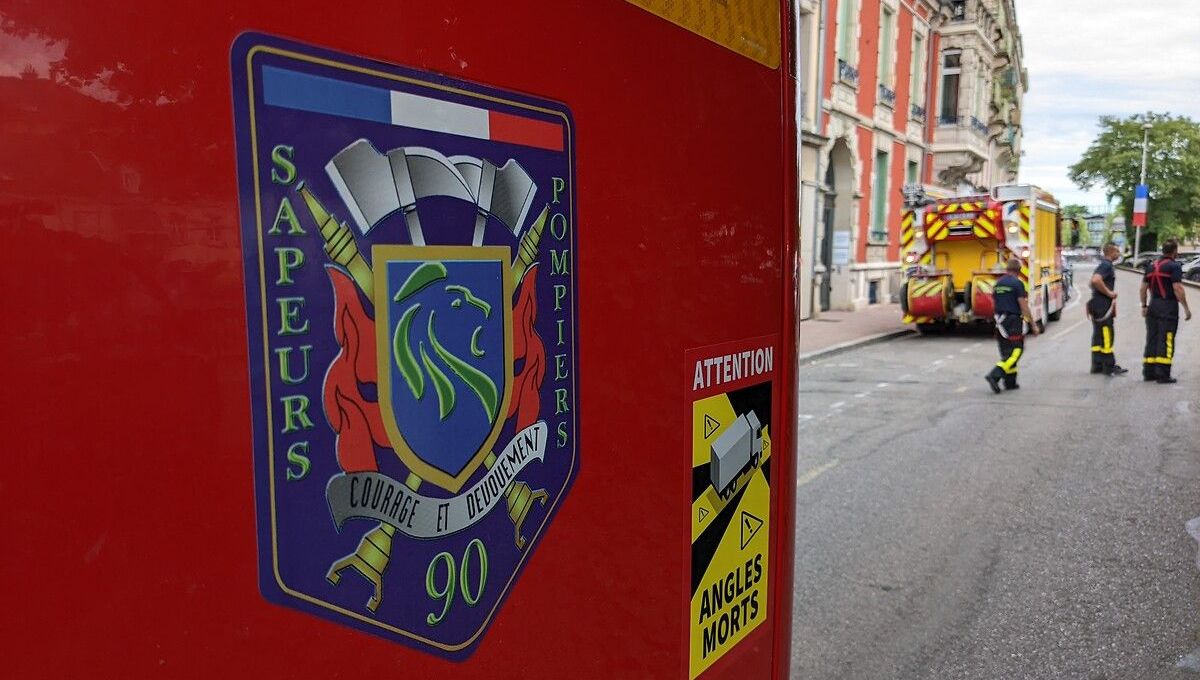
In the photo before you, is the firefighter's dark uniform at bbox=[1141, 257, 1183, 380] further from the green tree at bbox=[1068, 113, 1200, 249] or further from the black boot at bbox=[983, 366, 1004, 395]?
the green tree at bbox=[1068, 113, 1200, 249]

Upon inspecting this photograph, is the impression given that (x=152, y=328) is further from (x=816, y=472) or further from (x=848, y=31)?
(x=848, y=31)

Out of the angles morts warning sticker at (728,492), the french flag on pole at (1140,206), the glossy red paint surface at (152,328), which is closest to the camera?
the glossy red paint surface at (152,328)

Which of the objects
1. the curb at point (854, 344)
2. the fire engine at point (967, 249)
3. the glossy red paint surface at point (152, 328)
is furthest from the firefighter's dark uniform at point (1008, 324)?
Answer: the glossy red paint surface at point (152, 328)

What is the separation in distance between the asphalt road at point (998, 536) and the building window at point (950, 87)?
814 inches

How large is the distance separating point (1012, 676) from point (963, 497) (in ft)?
8.37

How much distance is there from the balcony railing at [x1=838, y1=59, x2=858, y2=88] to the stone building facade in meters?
0.03

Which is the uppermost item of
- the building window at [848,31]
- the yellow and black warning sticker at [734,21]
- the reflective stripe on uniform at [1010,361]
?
the building window at [848,31]

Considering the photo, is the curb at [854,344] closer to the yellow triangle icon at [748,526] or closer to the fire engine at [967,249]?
the fire engine at [967,249]

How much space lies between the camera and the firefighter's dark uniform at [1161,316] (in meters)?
10.3

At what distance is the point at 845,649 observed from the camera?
3.88m

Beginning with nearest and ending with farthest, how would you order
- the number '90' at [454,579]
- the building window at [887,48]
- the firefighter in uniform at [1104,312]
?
the number '90' at [454,579] → the firefighter in uniform at [1104,312] → the building window at [887,48]

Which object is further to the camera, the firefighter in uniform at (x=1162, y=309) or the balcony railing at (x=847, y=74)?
the balcony railing at (x=847, y=74)

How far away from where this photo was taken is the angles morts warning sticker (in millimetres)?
1796

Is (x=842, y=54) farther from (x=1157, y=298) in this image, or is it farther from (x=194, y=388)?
(x=194, y=388)
